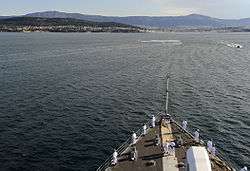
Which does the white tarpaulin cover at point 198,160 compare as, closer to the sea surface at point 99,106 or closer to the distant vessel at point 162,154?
the distant vessel at point 162,154

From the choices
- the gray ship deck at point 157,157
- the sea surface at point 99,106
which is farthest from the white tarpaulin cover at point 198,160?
the sea surface at point 99,106

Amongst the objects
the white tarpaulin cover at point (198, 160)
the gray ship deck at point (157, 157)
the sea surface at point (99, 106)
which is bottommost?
the sea surface at point (99, 106)

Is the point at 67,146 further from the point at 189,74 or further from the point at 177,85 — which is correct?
the point at 189,74

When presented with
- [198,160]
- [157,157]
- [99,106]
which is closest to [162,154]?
[157,157]

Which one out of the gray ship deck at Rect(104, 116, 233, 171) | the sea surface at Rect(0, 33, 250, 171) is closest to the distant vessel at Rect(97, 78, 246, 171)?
the gray ship deck at Rect(104, 116, 233, 171)

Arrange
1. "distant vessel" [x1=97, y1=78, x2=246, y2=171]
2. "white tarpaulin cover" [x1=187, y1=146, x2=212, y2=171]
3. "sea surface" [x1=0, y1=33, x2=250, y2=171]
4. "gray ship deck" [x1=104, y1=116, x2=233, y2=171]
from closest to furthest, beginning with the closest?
"white tarpaulin cover" [x1=187, y1=146, x2=212, y2=171], "distant vessel" [x1=97, y1=78, x2=246, y2=171], "gray ship deck" [x1=104, y1=116, x2=233, y2=171], "sea surface" [x1=0, y1=33, x2=250, y2=171]

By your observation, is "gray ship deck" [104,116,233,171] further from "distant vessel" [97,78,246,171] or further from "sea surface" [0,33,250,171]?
"sea surface" [0,33,250,171]

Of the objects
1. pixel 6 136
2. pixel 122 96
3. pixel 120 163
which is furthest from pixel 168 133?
pixel 122 96

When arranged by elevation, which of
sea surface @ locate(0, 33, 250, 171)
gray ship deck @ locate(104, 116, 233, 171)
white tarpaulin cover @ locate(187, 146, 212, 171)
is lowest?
sea surface @ locate(0, 33, 250, 171)
